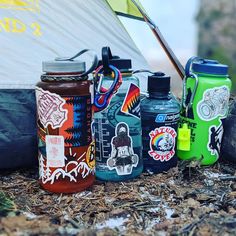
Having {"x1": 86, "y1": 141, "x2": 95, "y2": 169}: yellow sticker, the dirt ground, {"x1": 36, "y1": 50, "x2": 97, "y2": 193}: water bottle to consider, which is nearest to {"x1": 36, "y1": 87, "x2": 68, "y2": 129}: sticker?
{"x1": 36, "y1": 50, "x2": 97, "y2": 193}: water bottle

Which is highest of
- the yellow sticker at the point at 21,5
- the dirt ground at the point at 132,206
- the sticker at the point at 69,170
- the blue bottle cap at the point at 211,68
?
the yellow sticker at the point at 21,5

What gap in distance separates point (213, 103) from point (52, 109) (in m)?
0.57

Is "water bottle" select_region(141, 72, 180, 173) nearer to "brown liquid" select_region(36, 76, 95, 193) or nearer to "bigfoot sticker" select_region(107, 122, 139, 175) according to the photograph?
"bigfoot sticker" select_region(107, 122, 139, 175)

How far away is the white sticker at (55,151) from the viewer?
4.16ft

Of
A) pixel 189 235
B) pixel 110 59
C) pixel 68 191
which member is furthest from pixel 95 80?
pixel 189 235

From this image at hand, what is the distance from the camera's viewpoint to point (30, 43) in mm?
1512

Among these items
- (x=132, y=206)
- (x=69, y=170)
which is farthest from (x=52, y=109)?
(x=132, y=206)

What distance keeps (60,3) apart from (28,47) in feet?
0.69

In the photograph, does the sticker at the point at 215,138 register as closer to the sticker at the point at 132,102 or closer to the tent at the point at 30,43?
the sticker at the point at 132,102

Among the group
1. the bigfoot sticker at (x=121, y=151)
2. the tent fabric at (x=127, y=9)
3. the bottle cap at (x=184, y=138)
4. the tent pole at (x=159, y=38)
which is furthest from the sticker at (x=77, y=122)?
the tent fabric at (x=127, y=9)

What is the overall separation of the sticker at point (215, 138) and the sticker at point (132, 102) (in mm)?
309

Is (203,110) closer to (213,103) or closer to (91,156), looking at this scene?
(213,103)

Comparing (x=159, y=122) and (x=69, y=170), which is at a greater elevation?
(x=159, y=122)

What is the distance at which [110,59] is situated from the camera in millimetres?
1373
